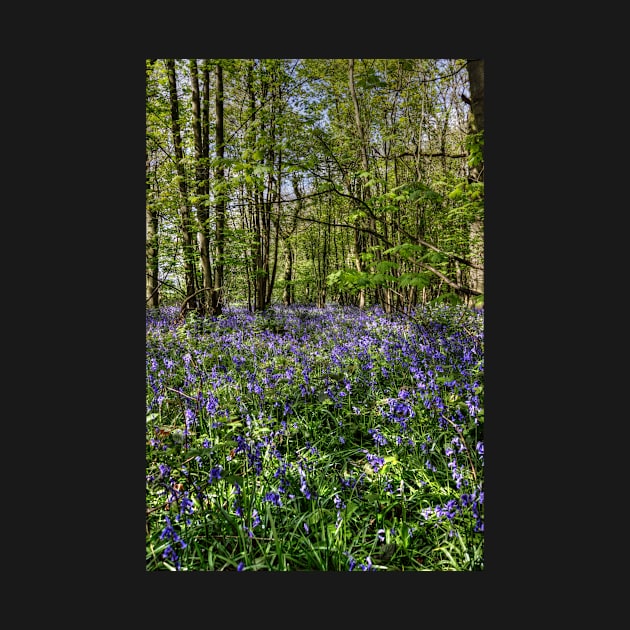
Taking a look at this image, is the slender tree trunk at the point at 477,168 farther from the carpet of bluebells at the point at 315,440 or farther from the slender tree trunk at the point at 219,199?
the slender tree trunk at the point at 219,199

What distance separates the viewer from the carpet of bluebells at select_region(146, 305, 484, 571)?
2.17m

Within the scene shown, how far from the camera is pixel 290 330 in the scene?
3.35m

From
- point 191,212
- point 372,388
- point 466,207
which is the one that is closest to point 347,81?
point 466,207

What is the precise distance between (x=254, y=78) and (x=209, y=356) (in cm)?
215

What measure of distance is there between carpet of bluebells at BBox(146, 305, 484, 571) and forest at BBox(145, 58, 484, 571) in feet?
0.05

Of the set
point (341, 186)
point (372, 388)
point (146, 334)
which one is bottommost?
point (372, 388)

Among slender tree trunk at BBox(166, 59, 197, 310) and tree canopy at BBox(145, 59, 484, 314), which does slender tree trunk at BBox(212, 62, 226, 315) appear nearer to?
tree canopy at BBox(145, 59, 484, 314)

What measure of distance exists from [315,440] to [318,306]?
3.58ft

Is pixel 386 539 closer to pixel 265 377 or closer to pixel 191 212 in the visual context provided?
pixel 265 377

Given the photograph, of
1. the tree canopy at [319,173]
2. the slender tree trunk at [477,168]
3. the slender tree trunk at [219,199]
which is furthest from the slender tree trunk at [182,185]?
the slender tree trunk at [477,168]

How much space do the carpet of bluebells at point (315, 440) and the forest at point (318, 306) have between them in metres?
0.02

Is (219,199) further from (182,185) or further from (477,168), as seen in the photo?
(477,168)

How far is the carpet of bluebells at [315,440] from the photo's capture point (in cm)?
217

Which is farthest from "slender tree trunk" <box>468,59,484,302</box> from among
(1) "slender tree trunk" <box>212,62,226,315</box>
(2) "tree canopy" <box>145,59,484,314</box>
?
(1) "slender tree trunk" <box>212,62,226,315</box>
